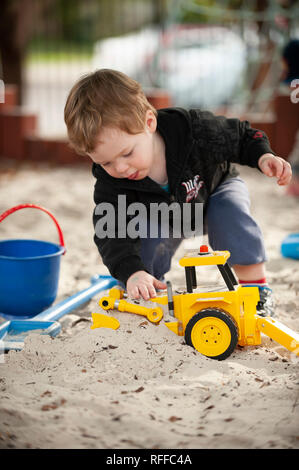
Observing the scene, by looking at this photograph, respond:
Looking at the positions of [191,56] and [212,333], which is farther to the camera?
[191,56]

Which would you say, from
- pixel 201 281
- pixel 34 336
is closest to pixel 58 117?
pixel 201 281

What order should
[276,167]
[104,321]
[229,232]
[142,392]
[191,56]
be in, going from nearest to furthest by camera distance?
1. [142,392]
2. [104,321]
3. [276,167]
4. [229,232]
5. [191,56]

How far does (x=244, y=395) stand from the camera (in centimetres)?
145

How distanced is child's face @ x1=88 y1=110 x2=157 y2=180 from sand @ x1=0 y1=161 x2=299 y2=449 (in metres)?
0.47

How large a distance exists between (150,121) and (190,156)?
0.24 meters

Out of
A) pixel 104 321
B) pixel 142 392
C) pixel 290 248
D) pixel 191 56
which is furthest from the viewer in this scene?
pixel 191 56

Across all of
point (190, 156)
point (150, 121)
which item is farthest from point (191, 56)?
point (150, 121)

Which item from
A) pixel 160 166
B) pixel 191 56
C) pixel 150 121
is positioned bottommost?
Answer: pixel 160 166

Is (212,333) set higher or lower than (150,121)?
lower

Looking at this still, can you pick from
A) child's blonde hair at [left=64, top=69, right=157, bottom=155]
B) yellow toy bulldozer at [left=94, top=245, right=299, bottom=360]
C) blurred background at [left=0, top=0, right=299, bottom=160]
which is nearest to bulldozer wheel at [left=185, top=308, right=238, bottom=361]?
yellow toy bulldozer at [left=94, top=245, right=299, bottom=360]

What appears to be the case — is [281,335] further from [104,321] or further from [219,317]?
[104,321]

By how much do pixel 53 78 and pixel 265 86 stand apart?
7.37 m

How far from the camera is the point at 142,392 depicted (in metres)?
1.46

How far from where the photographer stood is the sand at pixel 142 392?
4.21 feet
